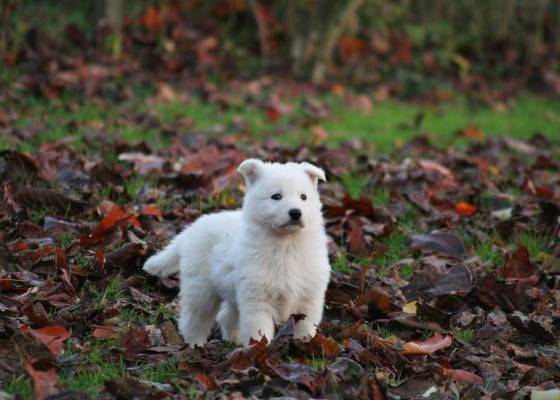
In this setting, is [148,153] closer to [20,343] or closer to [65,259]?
[65,259]

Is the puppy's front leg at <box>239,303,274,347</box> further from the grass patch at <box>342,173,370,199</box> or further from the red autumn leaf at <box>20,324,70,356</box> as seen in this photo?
the grass patch at <box>342,173,370,199</box>

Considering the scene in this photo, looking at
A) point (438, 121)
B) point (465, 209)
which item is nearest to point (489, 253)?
point (465, 209)

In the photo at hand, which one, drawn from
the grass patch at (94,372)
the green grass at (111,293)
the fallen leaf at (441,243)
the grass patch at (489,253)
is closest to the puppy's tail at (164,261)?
the green grass at (111,293)

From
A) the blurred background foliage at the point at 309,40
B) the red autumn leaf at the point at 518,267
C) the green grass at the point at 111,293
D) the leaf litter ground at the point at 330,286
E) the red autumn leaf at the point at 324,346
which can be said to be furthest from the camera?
the blurred background foliage at the point at 309,40

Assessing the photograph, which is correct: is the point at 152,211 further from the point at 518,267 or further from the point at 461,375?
the point at 461,375

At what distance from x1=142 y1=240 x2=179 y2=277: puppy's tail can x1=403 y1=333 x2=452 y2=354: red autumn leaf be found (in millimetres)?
1537

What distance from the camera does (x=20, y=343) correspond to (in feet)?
13.6

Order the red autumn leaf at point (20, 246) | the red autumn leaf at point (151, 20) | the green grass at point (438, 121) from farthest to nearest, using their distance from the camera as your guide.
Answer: the red autumn leaf at point (151, 20) < the green grass at point (438, 121) < the red autumn leaf at point (20, 246)

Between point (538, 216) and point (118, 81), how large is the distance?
6.73 metres

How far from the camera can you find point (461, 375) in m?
4.34

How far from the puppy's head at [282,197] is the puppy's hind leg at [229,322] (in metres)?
0.58

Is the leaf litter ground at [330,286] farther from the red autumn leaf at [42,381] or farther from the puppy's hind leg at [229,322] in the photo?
the puppy's hind leg at [229,322]

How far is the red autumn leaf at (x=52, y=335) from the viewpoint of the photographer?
13.9ft

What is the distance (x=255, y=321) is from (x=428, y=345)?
3.05ft
